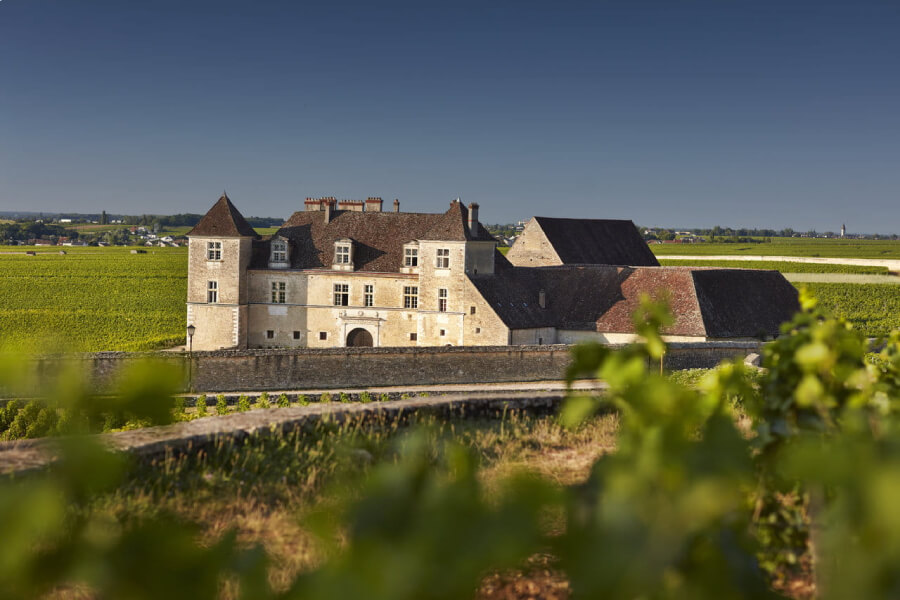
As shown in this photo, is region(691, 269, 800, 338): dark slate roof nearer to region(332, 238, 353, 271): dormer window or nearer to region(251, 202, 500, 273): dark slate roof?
region(251, 202, 500, 273): dark slate roof

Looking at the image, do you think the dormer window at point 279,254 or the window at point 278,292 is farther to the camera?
the dormer window at point 279,254

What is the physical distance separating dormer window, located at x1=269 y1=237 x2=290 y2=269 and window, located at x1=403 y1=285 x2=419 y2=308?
6790 millimetres

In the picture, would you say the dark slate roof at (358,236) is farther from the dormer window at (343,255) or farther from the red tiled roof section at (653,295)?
the red tiled roof section at (653,295)

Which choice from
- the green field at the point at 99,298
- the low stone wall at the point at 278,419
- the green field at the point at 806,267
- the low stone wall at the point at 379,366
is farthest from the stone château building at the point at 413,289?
the green field at the point at 806,267

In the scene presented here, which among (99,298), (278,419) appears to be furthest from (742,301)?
(99,298)

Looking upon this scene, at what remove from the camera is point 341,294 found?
4459 cm

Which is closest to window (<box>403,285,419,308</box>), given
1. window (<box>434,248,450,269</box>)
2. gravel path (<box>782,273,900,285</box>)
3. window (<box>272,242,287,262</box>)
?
window (<box>434,248,450,269</box>)

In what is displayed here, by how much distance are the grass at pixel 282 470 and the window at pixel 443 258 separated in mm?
30114

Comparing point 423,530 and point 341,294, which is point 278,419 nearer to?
point 423,530

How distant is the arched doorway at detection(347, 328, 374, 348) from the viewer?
44281 mm

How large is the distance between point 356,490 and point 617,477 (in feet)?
2.12

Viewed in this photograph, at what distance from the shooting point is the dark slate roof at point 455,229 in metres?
41.1

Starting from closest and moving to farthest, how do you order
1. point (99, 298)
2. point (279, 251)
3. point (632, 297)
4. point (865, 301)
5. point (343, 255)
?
1. point (632, 297)
2. point (343, 255)
3. point (279, 251)
4. point (865, 301)
5. point (99, 298)

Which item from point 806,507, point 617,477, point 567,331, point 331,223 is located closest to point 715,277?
point 567,331
